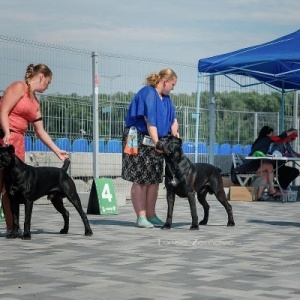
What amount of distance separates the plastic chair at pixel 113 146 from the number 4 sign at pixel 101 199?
2.50 metres

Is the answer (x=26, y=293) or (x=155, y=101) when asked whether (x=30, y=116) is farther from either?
(x=26, y=293)

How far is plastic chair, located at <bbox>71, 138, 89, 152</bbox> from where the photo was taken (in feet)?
52.8

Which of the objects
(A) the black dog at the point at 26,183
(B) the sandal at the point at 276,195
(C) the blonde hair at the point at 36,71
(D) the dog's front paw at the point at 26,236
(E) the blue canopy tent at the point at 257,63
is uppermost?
(E) the blue canopy tent at the point at 257,63

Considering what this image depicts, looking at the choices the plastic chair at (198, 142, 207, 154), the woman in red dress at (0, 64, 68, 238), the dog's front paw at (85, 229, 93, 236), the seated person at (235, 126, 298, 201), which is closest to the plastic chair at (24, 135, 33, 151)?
the woman in red dress at (0, 64, 68, 238)

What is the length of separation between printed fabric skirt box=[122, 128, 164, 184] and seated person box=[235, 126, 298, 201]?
6.76 metres

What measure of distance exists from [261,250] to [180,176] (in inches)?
86.7

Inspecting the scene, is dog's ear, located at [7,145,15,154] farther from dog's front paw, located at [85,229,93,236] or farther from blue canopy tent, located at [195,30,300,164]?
blue canopy tent, located at [195,30,300,164]

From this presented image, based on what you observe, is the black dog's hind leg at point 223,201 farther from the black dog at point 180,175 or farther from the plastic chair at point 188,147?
the plastic chair at point 188,147

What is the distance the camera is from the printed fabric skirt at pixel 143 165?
11.9m

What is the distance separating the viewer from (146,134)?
38.8ft

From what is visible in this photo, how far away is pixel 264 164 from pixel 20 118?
896 cm

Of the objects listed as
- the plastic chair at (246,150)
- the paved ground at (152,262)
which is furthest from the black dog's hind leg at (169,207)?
the plastic chair at (246,150)

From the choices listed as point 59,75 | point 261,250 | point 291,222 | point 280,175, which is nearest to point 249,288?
point 261,250

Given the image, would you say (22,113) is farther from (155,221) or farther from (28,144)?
(28,144)
